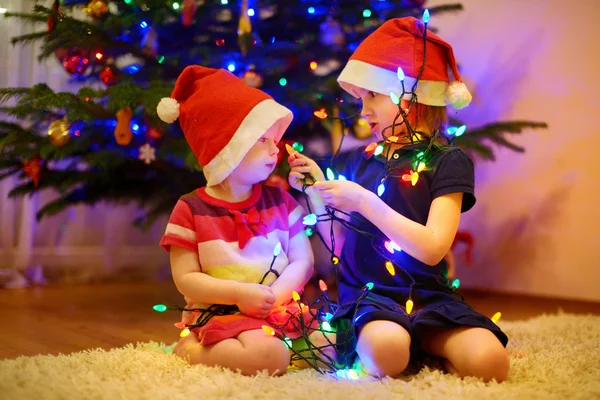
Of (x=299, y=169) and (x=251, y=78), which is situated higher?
(x=251, y=78)

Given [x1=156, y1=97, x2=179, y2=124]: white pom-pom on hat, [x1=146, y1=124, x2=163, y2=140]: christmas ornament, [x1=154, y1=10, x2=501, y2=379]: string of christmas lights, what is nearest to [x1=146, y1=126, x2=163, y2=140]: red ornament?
[x1=146, y1=124, x2=163, y2=140]: christmas ornament

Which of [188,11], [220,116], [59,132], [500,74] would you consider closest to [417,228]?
[220,116]

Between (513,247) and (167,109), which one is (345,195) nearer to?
(167,109)

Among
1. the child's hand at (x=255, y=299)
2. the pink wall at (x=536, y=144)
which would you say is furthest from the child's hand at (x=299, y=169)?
the pink wall at (x=536, y=144)

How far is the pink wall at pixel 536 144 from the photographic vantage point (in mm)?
2428

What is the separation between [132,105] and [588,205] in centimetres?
174

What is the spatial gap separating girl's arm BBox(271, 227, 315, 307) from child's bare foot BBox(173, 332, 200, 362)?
0.56ft

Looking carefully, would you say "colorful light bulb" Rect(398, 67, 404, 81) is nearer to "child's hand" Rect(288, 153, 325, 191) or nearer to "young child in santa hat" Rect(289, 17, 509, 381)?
"young child in santa hat" Rect(289, 17, 509, 381)

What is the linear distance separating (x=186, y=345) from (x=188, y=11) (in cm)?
105

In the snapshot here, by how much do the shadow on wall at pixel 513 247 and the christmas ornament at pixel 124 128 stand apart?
5.13ft

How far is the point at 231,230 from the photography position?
4.19 feet

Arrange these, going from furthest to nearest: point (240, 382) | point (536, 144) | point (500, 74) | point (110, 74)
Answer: point (500, 74)
point (536, 144)
point (110, 74)
point (240, 382)

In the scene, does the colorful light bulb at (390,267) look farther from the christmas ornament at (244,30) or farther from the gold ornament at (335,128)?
the christmas ornament at (244,30)

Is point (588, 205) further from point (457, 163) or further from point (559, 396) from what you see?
point (559, 396)
